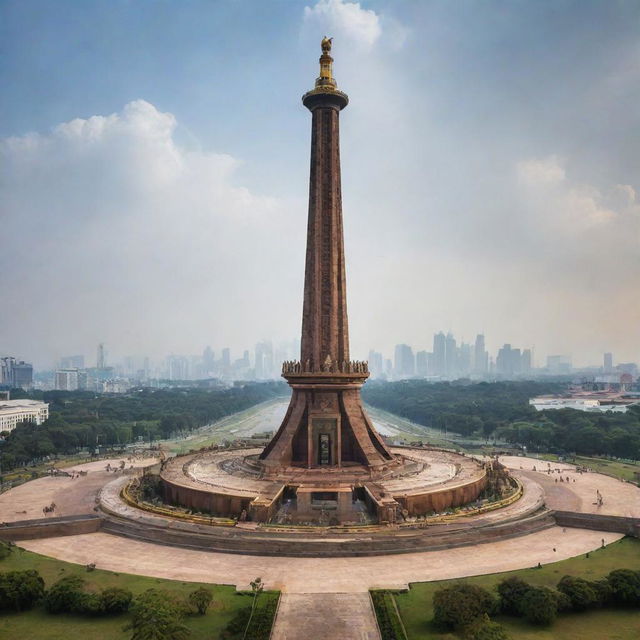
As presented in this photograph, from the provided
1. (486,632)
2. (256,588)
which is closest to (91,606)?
(256,588)

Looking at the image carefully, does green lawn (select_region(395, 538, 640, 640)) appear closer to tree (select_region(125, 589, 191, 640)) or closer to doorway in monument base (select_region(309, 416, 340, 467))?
tree (select_region(125, 589, 191, 640))

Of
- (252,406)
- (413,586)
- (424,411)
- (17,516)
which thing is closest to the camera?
(413,586)

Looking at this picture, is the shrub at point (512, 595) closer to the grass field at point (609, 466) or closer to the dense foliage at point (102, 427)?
the grass field at point (609, 466)

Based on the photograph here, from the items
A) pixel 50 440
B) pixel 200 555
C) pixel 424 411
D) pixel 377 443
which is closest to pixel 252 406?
pixel 424 411

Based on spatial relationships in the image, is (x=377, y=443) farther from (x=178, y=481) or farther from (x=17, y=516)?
(x=17, y=516)

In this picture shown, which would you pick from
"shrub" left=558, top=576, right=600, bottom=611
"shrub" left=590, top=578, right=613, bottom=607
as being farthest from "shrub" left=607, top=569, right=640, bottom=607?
"shrub" left=558, top=576, right=600, bottom=611

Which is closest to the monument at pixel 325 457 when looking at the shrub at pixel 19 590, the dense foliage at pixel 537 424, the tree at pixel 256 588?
the tree at pixel 256 588

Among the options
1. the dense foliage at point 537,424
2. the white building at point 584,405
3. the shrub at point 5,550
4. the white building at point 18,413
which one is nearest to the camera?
the shrub at point 5,550
